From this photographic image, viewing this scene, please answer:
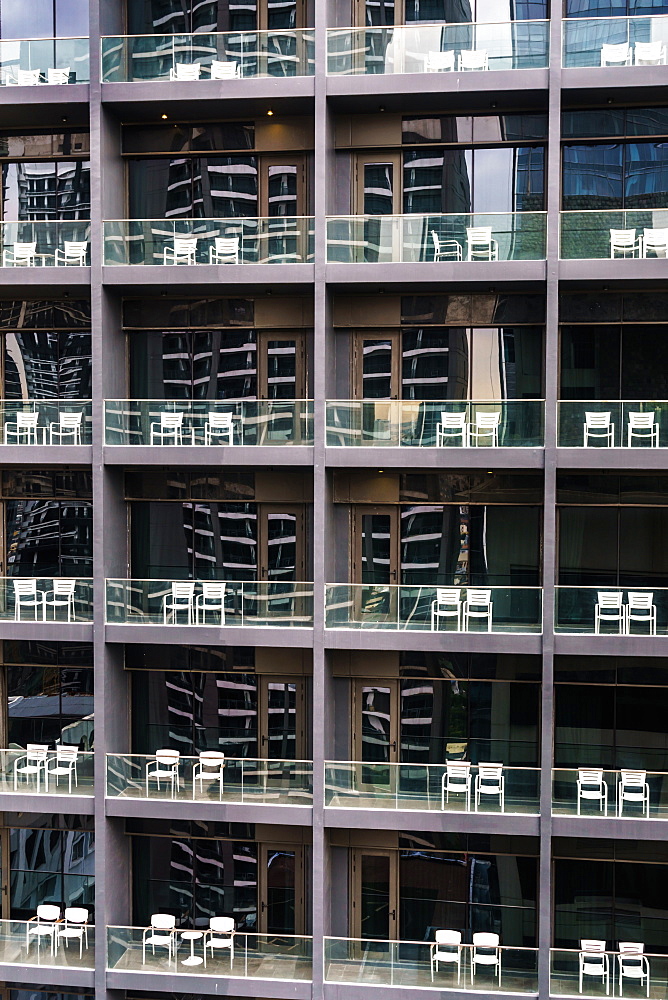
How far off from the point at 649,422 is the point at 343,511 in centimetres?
520

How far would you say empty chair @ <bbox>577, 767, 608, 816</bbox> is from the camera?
48.6ft

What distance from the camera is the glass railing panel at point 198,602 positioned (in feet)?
51.2

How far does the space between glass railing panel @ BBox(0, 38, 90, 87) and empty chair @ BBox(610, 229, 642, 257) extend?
9046mm

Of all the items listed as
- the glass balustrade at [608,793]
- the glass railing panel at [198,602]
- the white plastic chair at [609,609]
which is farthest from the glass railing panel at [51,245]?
the glass balustrade at [608,793]

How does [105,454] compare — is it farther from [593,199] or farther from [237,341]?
[593,199]

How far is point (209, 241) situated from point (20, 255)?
327 cm

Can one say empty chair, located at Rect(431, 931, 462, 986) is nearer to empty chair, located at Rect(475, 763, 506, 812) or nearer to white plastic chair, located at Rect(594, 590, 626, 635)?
empty chair, located at Rect(475, 763, 506, 812)

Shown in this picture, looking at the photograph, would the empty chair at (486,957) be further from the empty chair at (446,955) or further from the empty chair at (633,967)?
the empty chair at (633,967)

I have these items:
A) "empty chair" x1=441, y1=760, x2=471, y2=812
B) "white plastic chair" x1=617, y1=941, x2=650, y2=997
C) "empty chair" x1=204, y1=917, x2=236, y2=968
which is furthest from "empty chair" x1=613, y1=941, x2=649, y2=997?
"empty chair" x1=204, y1=917, x2=236, y2=968

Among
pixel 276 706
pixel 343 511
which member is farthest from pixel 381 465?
pixel 276 706

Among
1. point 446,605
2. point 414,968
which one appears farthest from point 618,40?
point 414,968

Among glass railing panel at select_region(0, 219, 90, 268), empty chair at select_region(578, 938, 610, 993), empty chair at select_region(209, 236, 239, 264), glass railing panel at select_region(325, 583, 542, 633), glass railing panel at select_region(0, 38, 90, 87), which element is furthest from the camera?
glass railing panel at select_region(0, 219, 90, 268)

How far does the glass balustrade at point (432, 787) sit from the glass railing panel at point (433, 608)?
2222 mm

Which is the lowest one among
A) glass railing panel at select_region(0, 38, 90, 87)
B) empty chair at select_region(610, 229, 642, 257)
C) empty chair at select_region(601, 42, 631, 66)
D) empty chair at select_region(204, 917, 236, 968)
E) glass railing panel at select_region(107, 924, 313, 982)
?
glass railing panel at select_region(107, 924, 313, 982)
